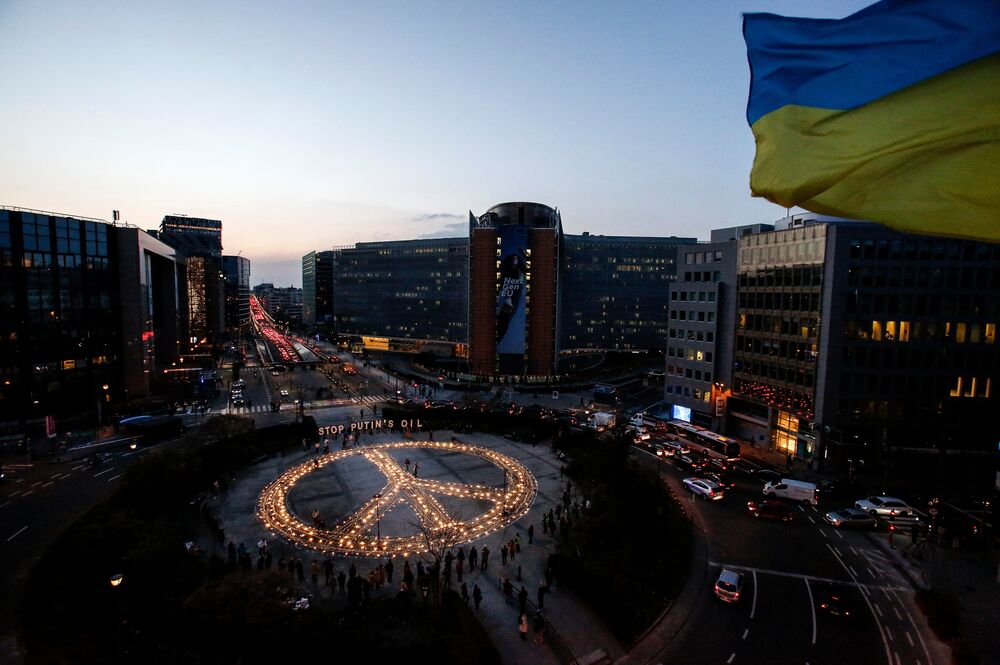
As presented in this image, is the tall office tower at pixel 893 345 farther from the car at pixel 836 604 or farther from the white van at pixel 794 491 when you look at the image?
the car at pixel 836 604

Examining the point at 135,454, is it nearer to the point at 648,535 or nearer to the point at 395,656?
the point at 395,656

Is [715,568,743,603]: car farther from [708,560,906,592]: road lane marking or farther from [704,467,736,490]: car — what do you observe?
[704,467,736,490]: car

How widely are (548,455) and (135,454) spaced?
39.4 meters

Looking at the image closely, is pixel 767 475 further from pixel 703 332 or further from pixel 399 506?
pixel 399 506

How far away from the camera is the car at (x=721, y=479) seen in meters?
41.9

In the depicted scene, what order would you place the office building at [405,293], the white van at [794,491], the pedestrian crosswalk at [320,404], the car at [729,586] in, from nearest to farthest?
the car at [729,586] < the white van at [794,491] < the pedestrian crosswalk at [320,404] < the office building at [405,293]

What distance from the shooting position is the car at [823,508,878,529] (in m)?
35.4

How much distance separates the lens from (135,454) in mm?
48062

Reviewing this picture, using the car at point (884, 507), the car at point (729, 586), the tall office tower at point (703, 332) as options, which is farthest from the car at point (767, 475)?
the car at point (729, 586)

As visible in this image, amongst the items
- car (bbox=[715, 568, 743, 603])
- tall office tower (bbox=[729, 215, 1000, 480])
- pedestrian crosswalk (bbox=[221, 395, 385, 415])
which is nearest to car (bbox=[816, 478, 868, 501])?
tall office tower (bbox=[729, 215, 1000, 480])

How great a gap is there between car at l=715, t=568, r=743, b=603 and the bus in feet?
80.9

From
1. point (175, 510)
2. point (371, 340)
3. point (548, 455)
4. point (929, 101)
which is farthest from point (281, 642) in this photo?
point (371, 340)

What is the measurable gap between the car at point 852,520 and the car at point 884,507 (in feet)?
3.34

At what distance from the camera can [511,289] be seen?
Result: 102 meters
